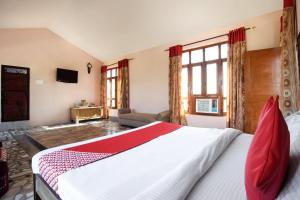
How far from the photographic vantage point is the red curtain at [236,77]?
138 inches

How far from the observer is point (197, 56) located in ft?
14.5

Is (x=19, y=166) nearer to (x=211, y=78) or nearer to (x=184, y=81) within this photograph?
(x=184, y=81)

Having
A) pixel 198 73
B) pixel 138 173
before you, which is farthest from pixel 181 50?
pixel 138 173

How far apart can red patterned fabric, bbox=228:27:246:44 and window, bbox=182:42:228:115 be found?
0.83 ft

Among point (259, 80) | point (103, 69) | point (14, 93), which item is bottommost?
point (14, 93)

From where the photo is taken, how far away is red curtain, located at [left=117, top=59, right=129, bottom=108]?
6094 millimetres

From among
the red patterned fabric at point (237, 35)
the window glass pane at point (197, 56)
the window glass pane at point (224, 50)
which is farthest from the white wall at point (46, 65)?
the red patterned fabric at point (237, 35)

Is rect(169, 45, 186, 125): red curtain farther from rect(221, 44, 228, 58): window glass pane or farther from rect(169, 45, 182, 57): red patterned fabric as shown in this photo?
rect(221, 44, 228, 58): window glass pane

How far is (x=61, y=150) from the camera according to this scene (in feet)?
4.41

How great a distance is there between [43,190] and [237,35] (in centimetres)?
420

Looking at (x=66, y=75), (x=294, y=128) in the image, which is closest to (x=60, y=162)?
(x=294, y=128)

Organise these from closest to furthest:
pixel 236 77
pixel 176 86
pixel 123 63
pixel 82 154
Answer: pixel 82 154 < pixel 236 77 < pixel 176 86 < pixel 123 63

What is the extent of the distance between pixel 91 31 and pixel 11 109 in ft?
11.4

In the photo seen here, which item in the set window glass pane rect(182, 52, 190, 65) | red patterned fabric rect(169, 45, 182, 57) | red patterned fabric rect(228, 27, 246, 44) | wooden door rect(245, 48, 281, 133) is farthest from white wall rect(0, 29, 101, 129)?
wooden door rect(245, 48, 281, 133)
